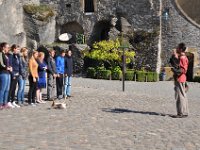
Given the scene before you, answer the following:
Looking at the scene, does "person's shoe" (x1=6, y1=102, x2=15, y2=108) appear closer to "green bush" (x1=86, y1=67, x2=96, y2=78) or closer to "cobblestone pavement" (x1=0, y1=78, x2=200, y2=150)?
"cobblestone pavement" (x1=0, y1=78, x2=200, y2=150)

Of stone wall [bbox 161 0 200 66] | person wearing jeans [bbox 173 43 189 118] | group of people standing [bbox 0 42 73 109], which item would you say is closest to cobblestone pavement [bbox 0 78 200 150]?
person wearing jeans [bbox 173 43 189 118]

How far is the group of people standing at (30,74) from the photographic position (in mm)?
12016

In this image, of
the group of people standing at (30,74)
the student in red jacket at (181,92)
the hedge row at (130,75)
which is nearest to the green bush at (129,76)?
the hedge row at (130,75)

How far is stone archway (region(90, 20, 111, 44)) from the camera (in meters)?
33.7

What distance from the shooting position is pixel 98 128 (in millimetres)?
9227

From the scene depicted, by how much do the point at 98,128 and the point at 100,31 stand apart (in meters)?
25.7

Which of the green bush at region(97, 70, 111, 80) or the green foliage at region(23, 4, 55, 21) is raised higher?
the green foliage at region(23, 4, 55, 21)

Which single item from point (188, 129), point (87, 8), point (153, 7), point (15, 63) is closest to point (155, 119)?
point (188, 129)

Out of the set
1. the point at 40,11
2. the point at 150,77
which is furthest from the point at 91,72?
the point at 40,11

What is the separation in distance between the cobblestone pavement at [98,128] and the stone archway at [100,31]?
66.5 feet

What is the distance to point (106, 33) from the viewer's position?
33875 mm

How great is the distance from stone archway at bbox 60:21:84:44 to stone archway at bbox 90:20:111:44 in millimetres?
948

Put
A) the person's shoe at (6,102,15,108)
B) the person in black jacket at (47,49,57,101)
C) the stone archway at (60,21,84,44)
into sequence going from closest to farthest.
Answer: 1. the person's shoe at (6,102,15,108)
2. the person in black jacket at (47,49,57,101)
3. the stone archway at (60,21,84,44)

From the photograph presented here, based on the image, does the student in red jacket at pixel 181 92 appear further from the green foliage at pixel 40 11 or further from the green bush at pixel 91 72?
the green foliage at pixel 40 11
